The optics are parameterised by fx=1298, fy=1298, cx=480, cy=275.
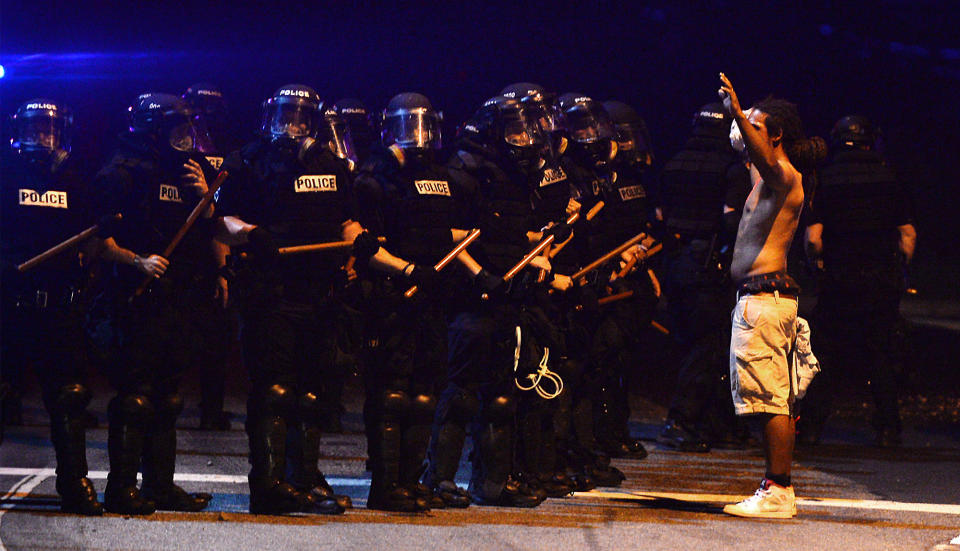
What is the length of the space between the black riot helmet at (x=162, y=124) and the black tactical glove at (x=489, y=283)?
4.91ft

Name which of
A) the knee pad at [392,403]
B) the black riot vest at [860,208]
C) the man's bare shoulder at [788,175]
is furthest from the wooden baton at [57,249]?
the black riot vest at [860,208]

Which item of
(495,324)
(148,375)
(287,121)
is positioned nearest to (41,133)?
(287,121)

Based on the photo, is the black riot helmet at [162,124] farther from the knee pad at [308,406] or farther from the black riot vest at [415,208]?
the knee pad at [308,406]

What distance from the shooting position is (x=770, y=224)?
20.6ft

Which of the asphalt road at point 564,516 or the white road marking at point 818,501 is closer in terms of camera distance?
the asphalt road at point 564,516

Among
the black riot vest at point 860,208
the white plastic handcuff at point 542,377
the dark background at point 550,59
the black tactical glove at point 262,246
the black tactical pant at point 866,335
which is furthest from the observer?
the dark background at point 550,59

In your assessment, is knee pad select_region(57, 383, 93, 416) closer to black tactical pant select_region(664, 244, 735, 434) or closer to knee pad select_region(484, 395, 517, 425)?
knee pad select_region(484, 395, 517, 425)

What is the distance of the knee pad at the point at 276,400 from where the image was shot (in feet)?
19.3

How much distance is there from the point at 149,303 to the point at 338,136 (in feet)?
8.63

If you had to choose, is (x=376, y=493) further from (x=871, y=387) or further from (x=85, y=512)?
(x=871, y=387)

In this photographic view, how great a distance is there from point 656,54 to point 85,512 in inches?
279

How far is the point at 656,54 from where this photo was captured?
11.3 meters

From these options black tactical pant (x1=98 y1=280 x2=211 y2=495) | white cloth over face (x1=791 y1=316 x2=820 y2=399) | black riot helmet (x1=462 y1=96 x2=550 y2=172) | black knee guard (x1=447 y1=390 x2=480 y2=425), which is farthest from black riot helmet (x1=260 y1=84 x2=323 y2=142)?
white cloth over face (x1=791 y1=316 x2=820 y2=399)

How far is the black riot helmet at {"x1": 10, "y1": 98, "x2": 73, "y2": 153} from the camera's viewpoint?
6121 mm
